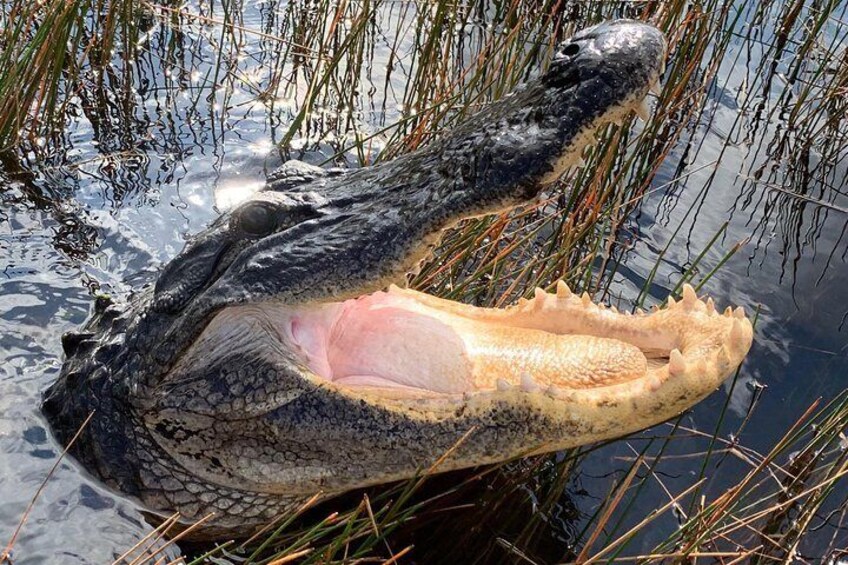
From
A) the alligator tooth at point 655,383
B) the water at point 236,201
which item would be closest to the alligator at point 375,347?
the alligator tooth at point 655,383

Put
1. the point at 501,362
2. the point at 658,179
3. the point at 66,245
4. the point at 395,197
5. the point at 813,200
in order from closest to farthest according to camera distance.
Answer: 1. the point at 395,197
2. the point at 501,362
3. the point at 66,245
4. the point at 813,200
5. the point at 658,179

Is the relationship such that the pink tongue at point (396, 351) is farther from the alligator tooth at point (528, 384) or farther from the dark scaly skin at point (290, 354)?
the alligator tooth at point (528, 384)

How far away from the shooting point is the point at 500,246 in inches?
187

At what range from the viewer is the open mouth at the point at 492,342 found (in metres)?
2.84

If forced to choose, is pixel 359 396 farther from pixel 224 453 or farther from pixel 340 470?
pixel 224 453

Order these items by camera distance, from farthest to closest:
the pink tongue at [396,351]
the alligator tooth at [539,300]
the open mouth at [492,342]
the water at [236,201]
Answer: the water at [236,201] < the alligator tooth at [539,300] < the pink tongue at [396,351] < the open mouth at [492,342]

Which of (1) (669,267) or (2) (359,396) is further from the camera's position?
(1) (669,267)

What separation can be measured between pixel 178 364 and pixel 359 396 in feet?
2.01

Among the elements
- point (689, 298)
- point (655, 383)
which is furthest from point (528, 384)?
point (689, 298)

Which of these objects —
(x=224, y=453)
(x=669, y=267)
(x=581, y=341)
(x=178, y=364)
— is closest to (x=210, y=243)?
(x=178, y=364)

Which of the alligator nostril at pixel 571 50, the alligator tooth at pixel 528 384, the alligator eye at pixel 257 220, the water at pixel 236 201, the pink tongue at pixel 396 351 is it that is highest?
the alligator nostril at pixel 571 50

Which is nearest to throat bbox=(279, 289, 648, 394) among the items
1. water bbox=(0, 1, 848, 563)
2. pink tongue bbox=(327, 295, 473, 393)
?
pink tongue bbox=(327, 295, 473, 393)

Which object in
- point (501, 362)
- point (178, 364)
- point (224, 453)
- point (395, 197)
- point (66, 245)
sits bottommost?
point (66, 245)

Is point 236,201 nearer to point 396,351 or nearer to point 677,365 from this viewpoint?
point 396,351
